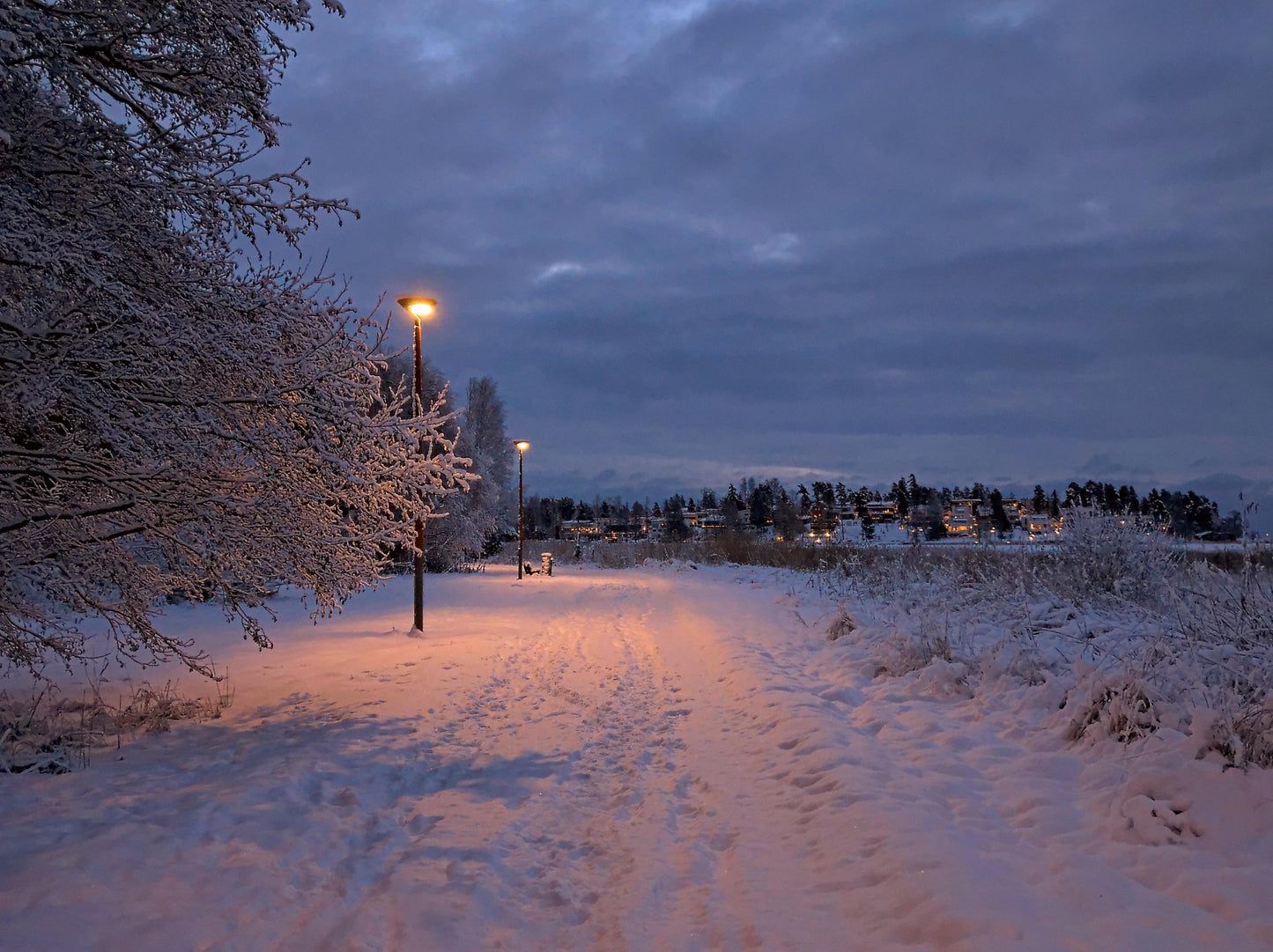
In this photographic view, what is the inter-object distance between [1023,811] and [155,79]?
8.82 meters

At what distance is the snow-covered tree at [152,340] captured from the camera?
4.54 meters

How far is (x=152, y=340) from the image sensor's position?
457 cm

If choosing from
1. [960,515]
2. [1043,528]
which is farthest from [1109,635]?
[960,515]

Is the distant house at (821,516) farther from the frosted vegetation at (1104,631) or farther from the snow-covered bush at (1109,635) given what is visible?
the snow-covered bush at (1109,635)

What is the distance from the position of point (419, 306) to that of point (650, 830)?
10.8m

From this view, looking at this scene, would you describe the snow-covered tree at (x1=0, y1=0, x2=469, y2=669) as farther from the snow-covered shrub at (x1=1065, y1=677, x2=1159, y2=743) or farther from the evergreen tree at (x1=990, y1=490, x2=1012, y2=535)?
the evergreen tree at (x1=990, y1=490, x2=1012, y2=535)

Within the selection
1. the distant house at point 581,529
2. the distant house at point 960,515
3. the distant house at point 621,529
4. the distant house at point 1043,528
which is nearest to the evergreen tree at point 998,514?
the distant house at point 960,515

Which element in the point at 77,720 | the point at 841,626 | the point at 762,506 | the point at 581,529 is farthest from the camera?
the point at 581,529

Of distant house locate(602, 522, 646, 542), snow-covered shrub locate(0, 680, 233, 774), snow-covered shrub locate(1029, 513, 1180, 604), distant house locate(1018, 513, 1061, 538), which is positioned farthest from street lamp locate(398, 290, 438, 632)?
distant house locate(602, 522, 646, 542)

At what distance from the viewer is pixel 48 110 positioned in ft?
15.6

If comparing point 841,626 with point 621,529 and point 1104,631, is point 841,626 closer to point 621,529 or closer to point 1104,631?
point 1104,631

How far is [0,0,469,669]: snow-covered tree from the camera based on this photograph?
14.9 feet

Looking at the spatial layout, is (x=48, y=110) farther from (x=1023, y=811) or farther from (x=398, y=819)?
(x=1023, y=811)

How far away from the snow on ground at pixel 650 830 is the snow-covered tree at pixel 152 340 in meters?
1.74
